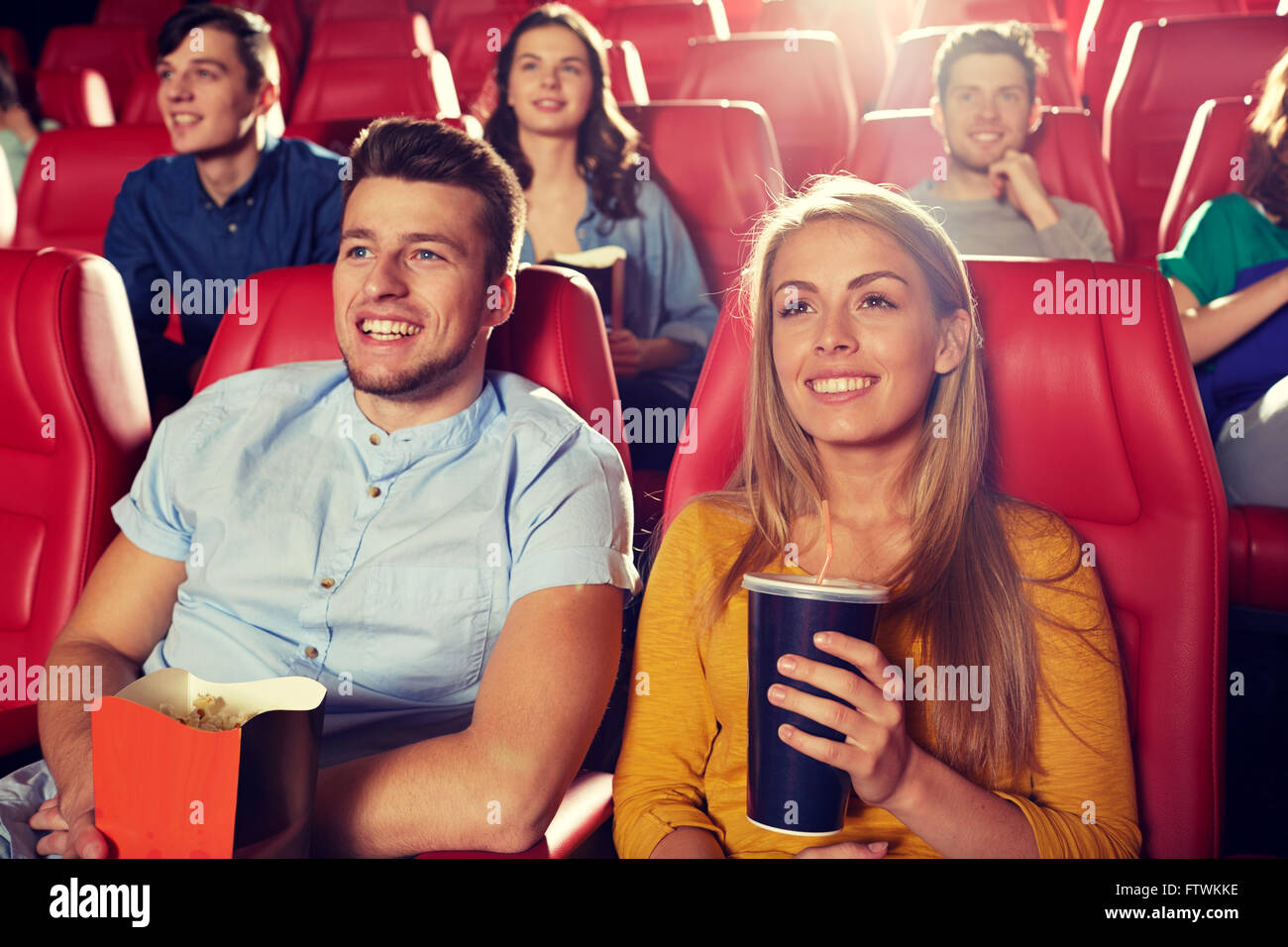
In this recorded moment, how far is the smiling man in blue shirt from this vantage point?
1.12 meters

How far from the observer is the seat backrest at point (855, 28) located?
15.5ft

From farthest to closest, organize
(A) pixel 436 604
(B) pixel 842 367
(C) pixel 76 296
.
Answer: (C) pixel 76 296, (A) pixel 436 604, (B) pixel 842 367

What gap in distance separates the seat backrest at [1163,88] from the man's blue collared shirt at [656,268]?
1487 millimetres

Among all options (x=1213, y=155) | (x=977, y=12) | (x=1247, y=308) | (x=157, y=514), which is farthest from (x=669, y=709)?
(x=977, y=12)

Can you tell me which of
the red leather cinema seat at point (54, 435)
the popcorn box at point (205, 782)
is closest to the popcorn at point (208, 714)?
the popcorn box at point (205, 782)

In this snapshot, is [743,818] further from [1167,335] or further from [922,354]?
[1167,335]

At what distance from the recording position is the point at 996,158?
2.60 m

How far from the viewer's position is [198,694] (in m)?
0.91

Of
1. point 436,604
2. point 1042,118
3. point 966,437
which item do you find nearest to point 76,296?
Result: point 436,604

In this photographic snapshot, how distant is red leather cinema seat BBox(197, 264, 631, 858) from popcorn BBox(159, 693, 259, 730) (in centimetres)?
39

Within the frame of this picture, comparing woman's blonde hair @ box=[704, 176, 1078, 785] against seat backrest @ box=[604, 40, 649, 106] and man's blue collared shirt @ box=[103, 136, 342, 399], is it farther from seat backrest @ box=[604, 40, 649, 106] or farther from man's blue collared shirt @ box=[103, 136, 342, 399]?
seat backrest @ box=[604, 40, 649, 106]

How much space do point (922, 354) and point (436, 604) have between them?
1.82ft
